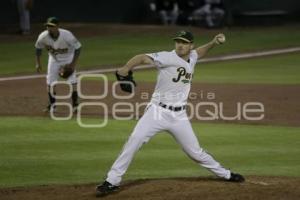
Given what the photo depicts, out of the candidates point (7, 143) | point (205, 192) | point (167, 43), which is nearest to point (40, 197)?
point (205, 192)

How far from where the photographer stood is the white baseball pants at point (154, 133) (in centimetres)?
855

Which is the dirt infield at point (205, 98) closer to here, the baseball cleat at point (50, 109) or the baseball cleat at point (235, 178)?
the baseball cleat at point (50, 109)

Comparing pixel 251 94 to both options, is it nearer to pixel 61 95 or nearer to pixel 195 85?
pixel 195 85

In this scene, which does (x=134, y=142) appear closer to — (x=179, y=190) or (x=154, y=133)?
(x=154, y=133)

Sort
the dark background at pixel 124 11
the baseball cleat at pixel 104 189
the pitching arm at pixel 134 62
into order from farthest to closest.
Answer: the dark background at pixel 124 11 < the baseball cleat at pixel 104 189 < the pitching arm at pixel 134 62

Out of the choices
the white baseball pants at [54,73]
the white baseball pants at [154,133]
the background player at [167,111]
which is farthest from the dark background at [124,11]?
the white baseball pants at [154,133]

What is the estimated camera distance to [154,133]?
28.3 ft

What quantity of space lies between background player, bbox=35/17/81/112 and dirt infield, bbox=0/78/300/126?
25.5 inches

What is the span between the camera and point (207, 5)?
1133 inches

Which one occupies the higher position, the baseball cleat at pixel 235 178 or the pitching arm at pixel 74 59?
the pitching arm at pixel 74 59

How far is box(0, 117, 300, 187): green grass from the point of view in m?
10.0

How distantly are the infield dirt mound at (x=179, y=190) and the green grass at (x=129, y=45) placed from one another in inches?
524

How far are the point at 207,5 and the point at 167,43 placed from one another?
3329mm

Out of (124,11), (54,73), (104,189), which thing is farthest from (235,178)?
(124,11)
